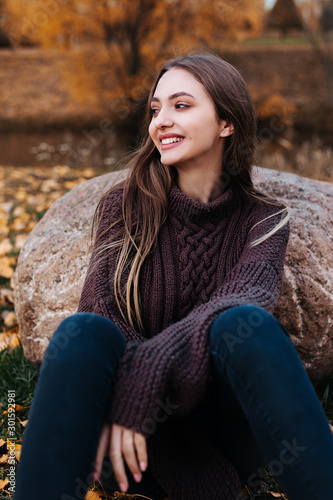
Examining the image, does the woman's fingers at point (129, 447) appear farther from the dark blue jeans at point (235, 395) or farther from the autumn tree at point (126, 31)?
the autumn tree at point (126, 31)

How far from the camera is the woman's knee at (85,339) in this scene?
1254 mm

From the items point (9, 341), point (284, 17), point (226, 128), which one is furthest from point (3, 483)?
point (284, 17)

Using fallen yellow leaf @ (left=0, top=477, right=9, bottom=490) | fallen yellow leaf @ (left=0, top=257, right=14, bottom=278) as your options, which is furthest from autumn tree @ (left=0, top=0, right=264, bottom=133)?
fallen yellow leaf @ (left=0, top=477, right=9, bottom=490)

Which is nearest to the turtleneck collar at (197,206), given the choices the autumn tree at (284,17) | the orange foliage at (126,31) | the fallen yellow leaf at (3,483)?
the fallen yellow leaf at (3,483)

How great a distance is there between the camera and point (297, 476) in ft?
3.89

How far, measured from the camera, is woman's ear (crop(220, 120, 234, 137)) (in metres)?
1.84

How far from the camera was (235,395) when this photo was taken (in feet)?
4.36

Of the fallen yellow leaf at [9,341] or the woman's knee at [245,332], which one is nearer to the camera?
the woman's knee at [245,332]

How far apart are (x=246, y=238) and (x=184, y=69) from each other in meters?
0.64

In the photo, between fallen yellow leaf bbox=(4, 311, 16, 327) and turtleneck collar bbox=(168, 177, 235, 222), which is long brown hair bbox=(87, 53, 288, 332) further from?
fallen yellow leaf bbox=(4, 311, 16, 327)

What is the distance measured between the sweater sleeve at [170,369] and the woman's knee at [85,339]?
52 millimetres

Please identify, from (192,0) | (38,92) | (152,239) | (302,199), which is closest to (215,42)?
(192,0)

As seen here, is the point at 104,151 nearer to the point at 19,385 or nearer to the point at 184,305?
the point at 19,385

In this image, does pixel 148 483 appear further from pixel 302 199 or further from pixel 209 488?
pixel 302 199
